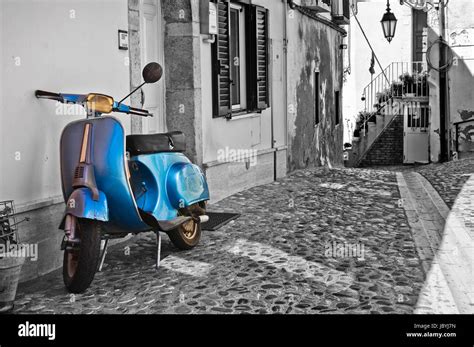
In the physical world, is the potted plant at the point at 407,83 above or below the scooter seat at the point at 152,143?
above

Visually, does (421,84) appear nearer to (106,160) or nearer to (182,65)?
(182,65)

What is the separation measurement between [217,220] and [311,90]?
7698 mm

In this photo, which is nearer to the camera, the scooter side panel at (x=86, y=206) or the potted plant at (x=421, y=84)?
the scooter side panel at (x=86, y=206)

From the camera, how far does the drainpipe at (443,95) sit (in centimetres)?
2047

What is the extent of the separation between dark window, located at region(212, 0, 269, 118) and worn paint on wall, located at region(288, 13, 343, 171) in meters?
1.71

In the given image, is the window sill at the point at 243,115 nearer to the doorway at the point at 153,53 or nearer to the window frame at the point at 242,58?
the window frame at the point at 242,58

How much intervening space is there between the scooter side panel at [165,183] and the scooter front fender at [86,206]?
758mm

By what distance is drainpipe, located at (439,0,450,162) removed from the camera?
67.2 ft

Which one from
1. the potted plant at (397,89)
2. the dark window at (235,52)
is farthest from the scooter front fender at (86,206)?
the potted plant at (397,89)

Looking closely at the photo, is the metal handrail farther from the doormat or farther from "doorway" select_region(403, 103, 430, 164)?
the doormat

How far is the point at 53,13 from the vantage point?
595 cm

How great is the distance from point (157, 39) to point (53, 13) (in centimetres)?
272

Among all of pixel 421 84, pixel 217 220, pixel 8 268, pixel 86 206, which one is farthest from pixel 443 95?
pixel 8 268
